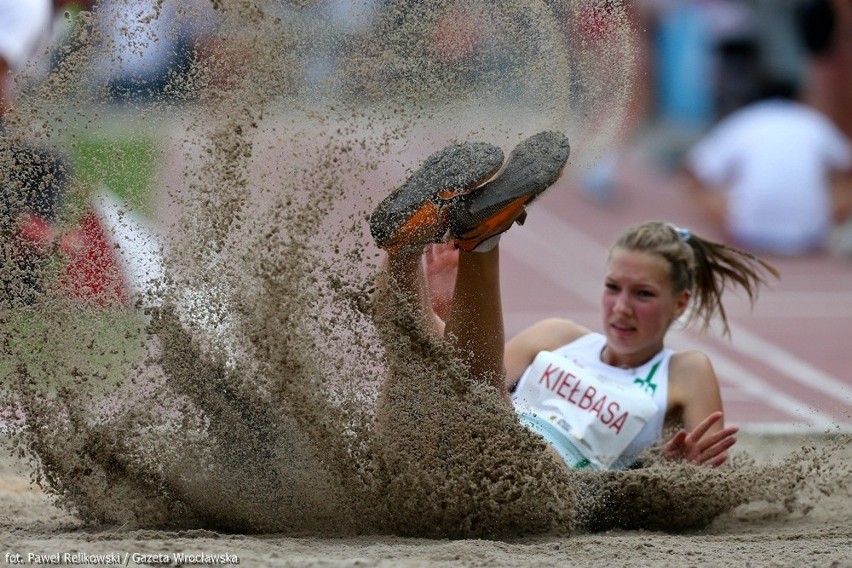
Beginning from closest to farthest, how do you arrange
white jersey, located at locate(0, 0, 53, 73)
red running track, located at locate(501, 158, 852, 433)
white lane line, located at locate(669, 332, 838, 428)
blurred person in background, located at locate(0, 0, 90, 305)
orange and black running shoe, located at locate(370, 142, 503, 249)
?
orange and black running shoe, located at locate(370, 142, 503, 249)
blurred person in background, located at locate(0, 0, 90, 305)
white jersey, located at locate(0, 0, 53, 73)
white lane line, located at locate(669, 332, 838, 428)
red running track, located at locate(501, 158, 852, 433)

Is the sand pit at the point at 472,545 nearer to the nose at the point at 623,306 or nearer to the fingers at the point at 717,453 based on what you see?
the fingers at the point at 717,453

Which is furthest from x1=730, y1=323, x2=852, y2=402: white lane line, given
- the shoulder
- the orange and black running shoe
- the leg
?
the orange and black running shoe

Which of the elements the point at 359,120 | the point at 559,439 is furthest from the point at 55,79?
the point at 559,439

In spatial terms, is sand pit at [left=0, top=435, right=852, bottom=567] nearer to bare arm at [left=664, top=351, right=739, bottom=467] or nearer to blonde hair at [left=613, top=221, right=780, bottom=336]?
bare arm at [left=664, top=351, right=739, bottom=467]

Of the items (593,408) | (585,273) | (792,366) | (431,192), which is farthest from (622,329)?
(585,273)

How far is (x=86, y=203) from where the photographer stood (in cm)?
432

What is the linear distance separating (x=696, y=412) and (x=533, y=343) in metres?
0.67

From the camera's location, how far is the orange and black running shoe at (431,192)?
3711 millimetres

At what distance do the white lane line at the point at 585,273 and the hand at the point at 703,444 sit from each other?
1925mm

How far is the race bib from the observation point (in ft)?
15.0

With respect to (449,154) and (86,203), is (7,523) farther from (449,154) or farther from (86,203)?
(449,154)

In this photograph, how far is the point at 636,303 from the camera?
15.5 feet

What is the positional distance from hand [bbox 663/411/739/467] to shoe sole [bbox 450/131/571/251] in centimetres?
100

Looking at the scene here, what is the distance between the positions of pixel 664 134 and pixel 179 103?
31.3 ft
